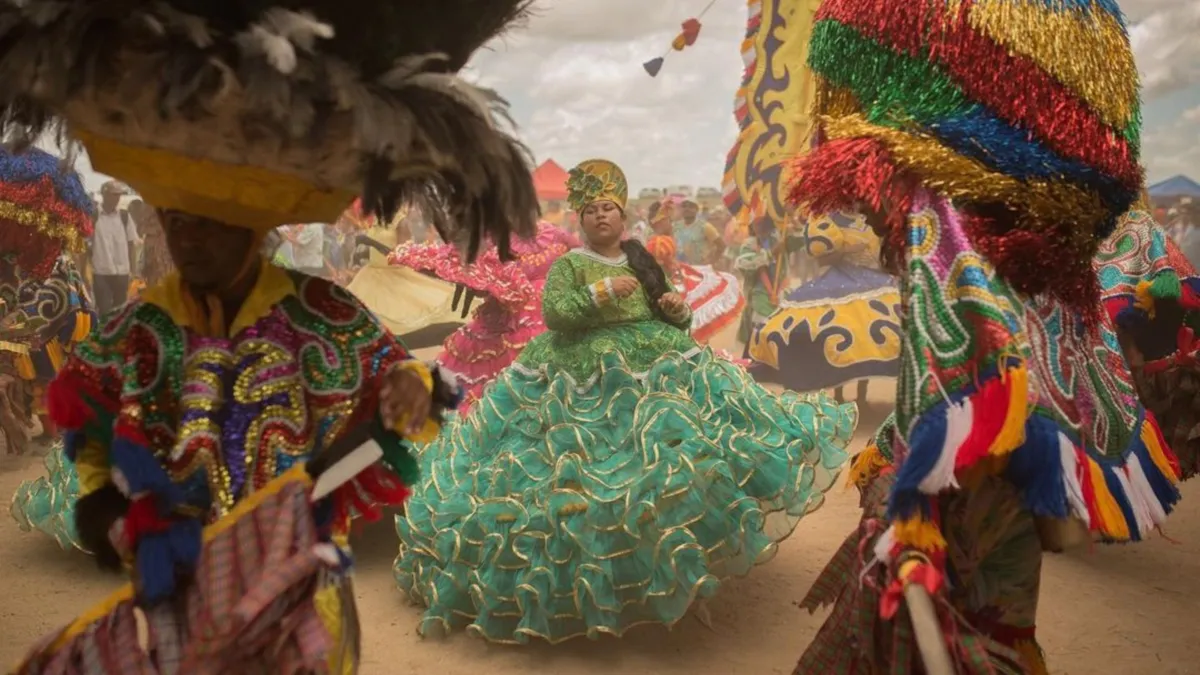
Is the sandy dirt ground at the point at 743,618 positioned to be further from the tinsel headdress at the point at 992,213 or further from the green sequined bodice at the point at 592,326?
the tinsel headdress at the point at 992,213

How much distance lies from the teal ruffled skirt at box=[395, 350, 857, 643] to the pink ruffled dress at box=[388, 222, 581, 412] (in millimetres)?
1170

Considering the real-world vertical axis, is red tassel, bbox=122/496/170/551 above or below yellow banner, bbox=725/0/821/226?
below

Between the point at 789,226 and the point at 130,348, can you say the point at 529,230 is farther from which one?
the point at 789,226

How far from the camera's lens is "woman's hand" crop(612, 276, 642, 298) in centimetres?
378

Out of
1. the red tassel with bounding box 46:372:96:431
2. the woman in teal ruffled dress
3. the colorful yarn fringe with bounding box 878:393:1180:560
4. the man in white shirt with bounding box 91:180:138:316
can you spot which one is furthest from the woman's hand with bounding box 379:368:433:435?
the man in white shirt with bounding box 91:180:138:316

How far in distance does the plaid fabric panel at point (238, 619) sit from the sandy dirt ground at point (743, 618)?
5.97ft

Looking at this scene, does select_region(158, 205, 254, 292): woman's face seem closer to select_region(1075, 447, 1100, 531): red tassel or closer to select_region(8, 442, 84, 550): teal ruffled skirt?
select_region(1075, 447, 1100, 531): red tassel

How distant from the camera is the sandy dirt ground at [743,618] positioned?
11.8 ft

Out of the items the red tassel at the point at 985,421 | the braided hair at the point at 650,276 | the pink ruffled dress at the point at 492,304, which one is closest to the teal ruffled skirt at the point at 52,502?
the pink ruffled dress at the point at 492,304

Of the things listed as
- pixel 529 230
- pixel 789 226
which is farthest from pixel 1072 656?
pixel 789 226

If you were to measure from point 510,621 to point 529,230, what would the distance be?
6.39 feet

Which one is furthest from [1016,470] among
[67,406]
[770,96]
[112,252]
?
[112,252]

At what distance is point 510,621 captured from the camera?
3.57 m

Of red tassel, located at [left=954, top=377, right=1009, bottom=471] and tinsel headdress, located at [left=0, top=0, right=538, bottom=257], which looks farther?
red tassel, located at [left=954, top=377, right=1009, bottom=471]
